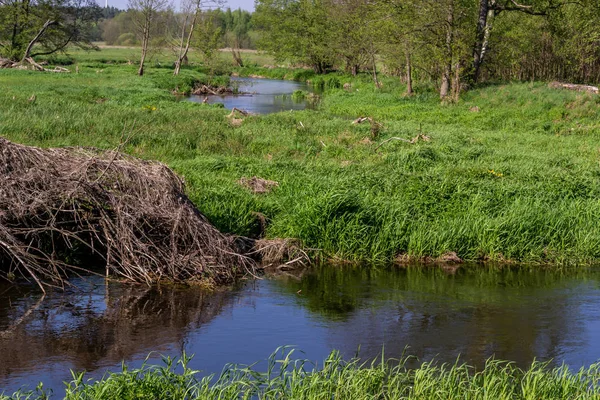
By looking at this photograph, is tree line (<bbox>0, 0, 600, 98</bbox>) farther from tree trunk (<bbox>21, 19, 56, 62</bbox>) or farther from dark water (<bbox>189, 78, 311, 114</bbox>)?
dark water (<bbox>189, 78, 311, 114</bbox>)

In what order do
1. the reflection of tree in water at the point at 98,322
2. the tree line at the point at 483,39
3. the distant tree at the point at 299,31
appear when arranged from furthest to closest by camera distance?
1. the distant tree at the point at 299,31
2. the tree line at the point at 483,39
3. the reflection of tree in water at the point at 98,322

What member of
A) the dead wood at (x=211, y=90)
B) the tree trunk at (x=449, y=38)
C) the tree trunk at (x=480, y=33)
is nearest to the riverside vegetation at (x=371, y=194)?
the tree trunk at (x=449, y=38)

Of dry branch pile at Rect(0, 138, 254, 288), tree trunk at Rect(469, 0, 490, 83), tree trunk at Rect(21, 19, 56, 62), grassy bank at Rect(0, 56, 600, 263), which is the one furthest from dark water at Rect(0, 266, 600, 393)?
tree trunk at Rect(21, 19, 56, 62)

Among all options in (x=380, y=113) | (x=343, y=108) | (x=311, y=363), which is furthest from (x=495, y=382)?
(x=343, y=108)

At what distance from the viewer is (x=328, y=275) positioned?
10828 millimetres

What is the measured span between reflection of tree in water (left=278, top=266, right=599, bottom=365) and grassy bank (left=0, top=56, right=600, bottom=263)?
0.66 meters

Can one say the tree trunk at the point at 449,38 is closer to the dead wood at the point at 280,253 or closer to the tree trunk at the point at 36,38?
the dead wood at the point at 280,253

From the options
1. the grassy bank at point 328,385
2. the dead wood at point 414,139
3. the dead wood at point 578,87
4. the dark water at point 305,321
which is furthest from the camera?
the dead wood at point 578,87

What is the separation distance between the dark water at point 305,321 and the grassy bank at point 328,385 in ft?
1.93

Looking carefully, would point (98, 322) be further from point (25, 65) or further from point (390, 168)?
point (25, 65)

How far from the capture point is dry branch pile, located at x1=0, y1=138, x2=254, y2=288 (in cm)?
952

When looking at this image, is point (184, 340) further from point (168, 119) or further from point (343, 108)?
point (343, 108)

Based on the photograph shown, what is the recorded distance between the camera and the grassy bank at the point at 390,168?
11.7m

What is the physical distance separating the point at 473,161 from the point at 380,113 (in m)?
12.7
